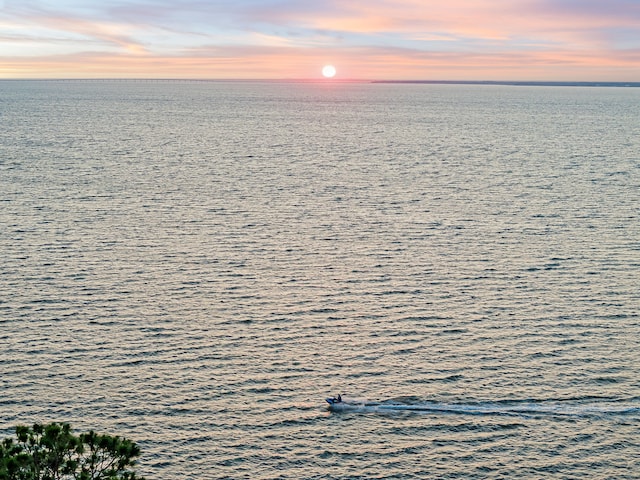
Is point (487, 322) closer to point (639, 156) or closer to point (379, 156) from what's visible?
point (379, 156)

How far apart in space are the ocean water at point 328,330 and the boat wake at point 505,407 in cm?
13

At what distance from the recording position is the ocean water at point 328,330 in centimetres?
4397

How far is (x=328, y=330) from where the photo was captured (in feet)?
194

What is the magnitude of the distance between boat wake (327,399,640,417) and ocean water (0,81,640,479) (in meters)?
0.13

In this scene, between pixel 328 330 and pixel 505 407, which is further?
pixel 328 330

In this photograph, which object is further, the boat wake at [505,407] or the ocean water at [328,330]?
the boat wake at [505,407]

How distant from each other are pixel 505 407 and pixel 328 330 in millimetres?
16410

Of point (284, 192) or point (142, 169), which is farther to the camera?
point (142, 169)

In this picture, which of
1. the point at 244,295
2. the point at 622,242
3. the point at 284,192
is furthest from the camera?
the point at 284,192

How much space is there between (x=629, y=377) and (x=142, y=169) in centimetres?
10791

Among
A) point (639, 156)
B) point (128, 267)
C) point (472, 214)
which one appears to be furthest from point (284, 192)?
point (639, 156)

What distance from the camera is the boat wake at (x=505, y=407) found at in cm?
4716

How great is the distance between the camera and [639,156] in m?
172

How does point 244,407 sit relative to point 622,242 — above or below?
below
